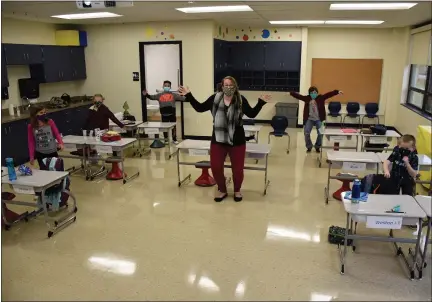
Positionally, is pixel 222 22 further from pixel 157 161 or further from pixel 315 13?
pixel 157 161

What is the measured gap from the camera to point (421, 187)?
4.65 metres

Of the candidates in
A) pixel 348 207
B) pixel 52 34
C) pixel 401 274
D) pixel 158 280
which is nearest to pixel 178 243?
pixel 158 280

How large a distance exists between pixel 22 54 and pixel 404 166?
687 cm

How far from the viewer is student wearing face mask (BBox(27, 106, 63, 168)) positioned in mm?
4691

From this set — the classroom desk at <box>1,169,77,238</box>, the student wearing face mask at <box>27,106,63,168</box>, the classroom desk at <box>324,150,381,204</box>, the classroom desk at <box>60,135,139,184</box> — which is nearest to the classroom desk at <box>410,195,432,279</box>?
the classroom desk at <box>324,150,381,204</box>

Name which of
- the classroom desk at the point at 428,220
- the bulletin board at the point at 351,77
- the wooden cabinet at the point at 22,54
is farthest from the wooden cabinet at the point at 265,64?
the classroom desk at the point at 428,220

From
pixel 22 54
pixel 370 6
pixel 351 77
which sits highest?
pixel 370 6

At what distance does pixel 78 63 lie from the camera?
8.66 meters

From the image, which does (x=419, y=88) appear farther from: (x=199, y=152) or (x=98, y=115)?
(x=98, y=115)

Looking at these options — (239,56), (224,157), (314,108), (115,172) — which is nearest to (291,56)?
(239,56)

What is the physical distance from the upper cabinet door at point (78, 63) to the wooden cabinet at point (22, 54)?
3.37 ft

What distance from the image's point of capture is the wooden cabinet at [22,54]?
6.79 metres

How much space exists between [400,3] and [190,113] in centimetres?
471

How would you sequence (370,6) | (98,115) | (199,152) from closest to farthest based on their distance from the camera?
(199,152)
(370,6)
(98,115)
